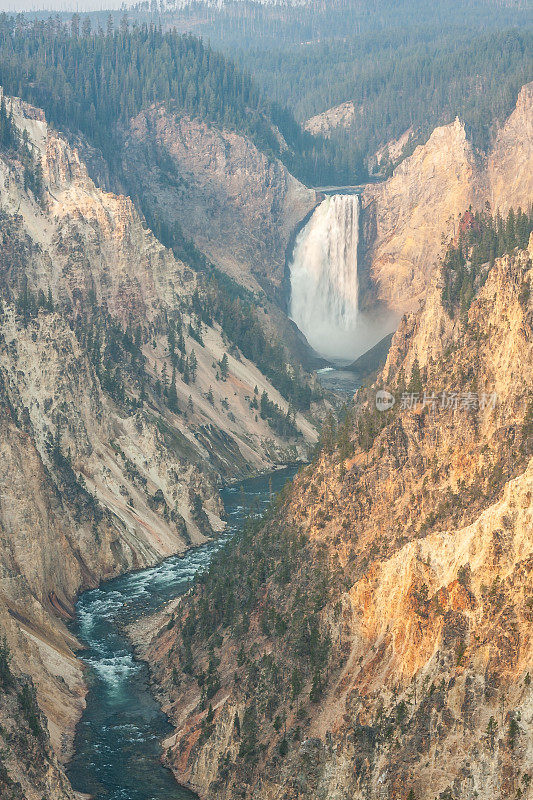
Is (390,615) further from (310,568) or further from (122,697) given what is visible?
(122,697)

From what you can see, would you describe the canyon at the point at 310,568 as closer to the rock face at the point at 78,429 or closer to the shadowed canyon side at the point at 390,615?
the shadowed canyon side at the point at 390,615

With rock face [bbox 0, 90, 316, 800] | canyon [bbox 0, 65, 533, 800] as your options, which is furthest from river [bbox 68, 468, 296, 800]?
rock face [bbox 0, 90, 316, 800]

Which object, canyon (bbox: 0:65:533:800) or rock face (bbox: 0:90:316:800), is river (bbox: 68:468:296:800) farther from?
rock face (bbox: 0:90:316:800)

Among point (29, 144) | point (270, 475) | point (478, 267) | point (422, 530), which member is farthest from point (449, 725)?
point (29, 144)

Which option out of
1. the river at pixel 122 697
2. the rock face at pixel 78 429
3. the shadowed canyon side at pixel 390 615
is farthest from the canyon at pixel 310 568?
the river at pixel 122 697

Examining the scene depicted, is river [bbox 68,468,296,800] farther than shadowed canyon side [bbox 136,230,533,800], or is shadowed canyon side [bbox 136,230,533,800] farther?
river [bbox 68,468,296,800]

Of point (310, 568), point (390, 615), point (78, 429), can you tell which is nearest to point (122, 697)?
point (310, 568)
